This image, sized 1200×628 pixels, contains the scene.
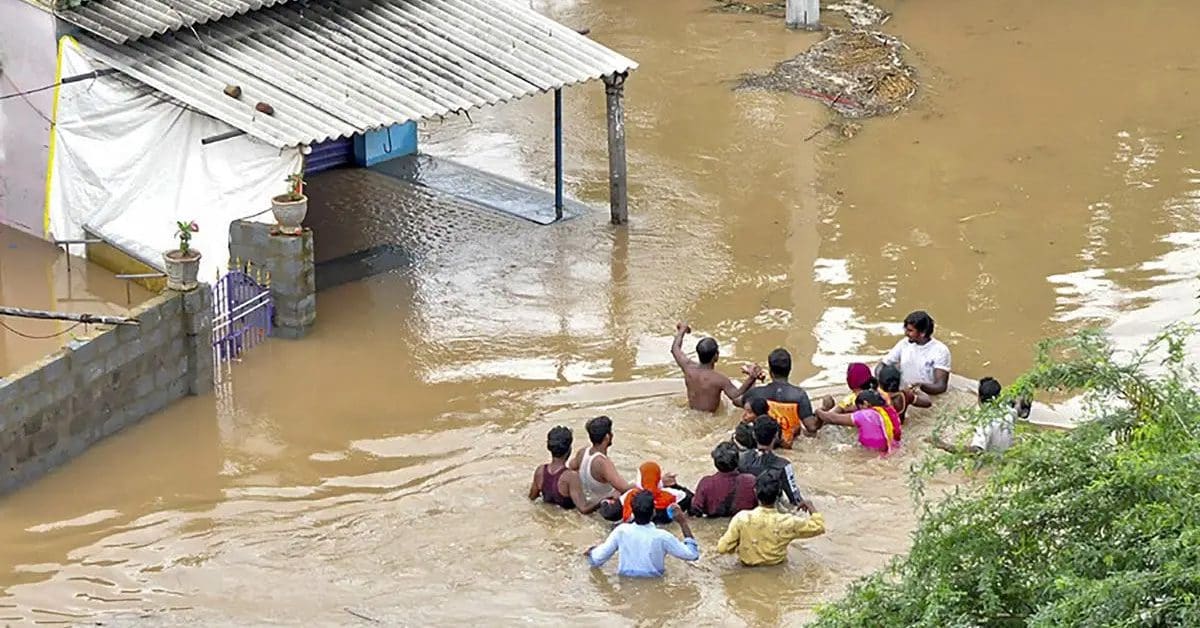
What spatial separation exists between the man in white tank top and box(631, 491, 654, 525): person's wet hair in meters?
0.97

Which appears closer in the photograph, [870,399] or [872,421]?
[872,421]

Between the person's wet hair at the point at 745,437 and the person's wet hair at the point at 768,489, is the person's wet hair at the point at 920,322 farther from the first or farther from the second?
the person's wet hair at the point at 768,489

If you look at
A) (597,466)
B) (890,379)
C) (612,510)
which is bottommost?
(612,510)

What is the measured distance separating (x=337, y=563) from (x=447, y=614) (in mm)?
1075

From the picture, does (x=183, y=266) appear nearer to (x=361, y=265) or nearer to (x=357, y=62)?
(x=361, y=265)

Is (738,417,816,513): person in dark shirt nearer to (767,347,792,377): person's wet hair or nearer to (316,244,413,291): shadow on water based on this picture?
(767,347,792,377): person's wet hair

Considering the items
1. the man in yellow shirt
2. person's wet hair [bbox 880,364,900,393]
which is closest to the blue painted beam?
person's wet hair [bbox 880,364,900,393]

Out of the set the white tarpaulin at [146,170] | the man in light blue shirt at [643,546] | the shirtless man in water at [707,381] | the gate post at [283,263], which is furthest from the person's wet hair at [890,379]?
the white tarpaulin at [146,170]

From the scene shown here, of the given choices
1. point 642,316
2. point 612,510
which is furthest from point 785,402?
point 642,316

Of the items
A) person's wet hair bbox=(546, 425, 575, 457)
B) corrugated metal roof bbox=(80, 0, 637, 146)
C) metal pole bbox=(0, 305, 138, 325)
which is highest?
corrugated metal roof bbox=(80, 0, 637, 146)

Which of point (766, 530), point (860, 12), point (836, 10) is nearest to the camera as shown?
point (766, 530)

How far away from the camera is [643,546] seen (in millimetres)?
11148

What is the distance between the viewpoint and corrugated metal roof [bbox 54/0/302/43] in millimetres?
15828

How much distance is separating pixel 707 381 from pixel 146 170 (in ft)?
18.1
